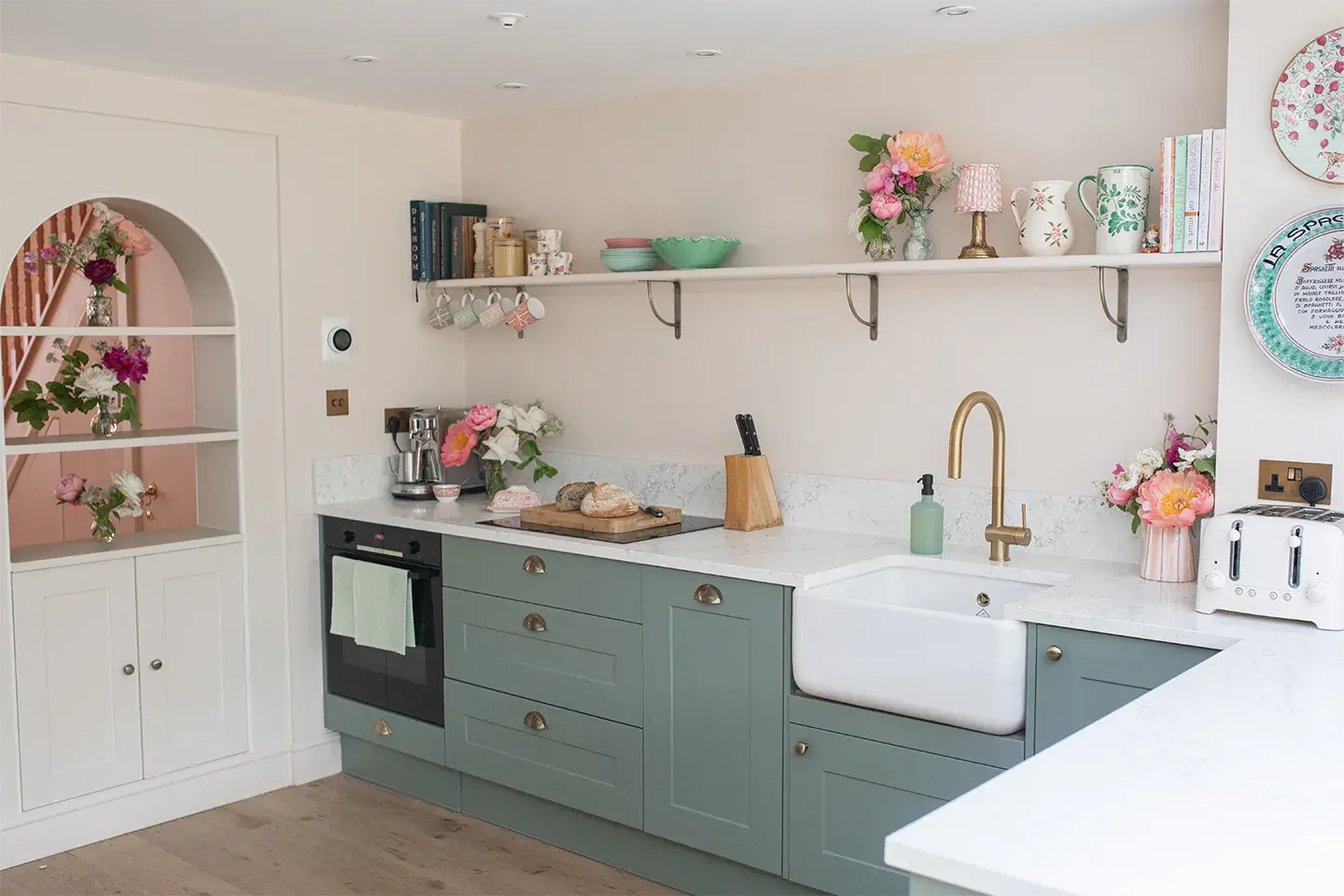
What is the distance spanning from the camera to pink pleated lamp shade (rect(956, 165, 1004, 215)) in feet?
10.3

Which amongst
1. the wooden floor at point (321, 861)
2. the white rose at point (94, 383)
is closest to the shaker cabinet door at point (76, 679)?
the wooden floor at point (321, 861)

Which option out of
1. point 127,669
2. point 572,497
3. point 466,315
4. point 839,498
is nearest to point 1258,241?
point 839,498

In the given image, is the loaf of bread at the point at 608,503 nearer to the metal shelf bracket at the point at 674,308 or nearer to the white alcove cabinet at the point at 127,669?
the metal shelf bracket at the point at 674,308

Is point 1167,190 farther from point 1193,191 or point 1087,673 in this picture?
point 1087,673

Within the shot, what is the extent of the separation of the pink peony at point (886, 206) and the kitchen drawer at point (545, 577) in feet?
3.63

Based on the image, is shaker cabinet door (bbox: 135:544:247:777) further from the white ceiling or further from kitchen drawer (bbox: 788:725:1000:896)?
kitchen drawer (bbox: 788:725:1000:896)

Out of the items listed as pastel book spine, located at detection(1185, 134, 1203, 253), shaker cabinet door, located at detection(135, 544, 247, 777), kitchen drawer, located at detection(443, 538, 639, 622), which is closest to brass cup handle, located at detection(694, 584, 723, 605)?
kitchen drawer, located at detection(443, 538, 639, 622)

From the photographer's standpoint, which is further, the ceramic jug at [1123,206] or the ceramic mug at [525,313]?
the ceramic mug at [525,313]

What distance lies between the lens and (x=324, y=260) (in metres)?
4.18

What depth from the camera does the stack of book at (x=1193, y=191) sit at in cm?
278

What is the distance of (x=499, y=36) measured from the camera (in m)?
3.24

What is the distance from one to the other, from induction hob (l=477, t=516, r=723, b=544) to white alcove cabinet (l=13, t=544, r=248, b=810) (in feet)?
2.96

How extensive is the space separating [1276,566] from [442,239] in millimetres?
2890

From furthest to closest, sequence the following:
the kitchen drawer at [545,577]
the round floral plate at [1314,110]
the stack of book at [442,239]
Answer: the stack of book at [442,239] < the kitchen drawer at [545,577] < the round floral plate at [1314,110]
